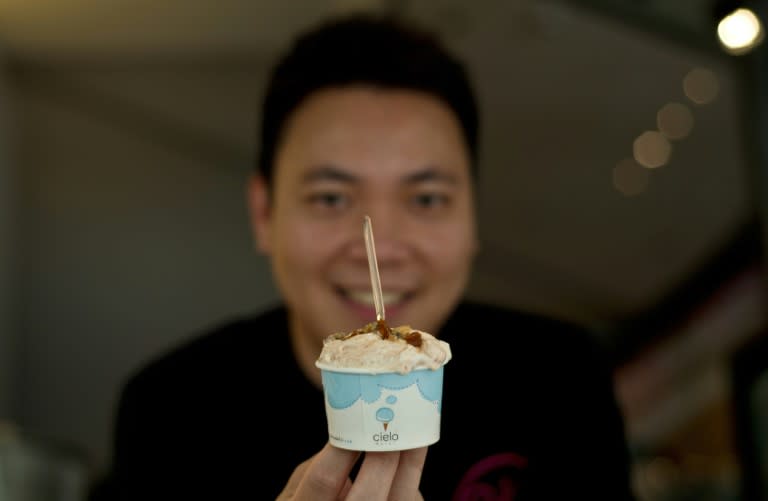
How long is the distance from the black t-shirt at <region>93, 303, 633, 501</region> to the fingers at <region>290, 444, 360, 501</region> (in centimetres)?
32

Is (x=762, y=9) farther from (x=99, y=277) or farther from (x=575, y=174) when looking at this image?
(x=99, y=277)

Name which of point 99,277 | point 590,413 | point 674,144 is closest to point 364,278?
point 590,413

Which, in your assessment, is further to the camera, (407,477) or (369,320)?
(369,320)

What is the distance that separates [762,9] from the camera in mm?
3244

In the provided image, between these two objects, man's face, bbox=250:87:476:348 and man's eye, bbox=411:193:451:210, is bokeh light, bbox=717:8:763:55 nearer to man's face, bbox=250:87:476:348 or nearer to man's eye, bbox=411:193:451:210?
man's face, bbox=250:87:476:348

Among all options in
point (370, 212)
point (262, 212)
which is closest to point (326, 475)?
point (370, 212)

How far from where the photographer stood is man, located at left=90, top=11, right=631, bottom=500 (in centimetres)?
160

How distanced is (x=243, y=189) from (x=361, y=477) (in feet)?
25.8

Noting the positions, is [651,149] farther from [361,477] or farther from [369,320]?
[361,477]

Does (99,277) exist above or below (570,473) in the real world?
above

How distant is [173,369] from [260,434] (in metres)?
0.42

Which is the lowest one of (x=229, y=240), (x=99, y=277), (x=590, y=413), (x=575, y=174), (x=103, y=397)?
(x=103, y=397)

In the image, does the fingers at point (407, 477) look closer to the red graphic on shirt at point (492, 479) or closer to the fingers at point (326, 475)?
the fingers at point (326, 475)

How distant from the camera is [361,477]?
1.09 m
